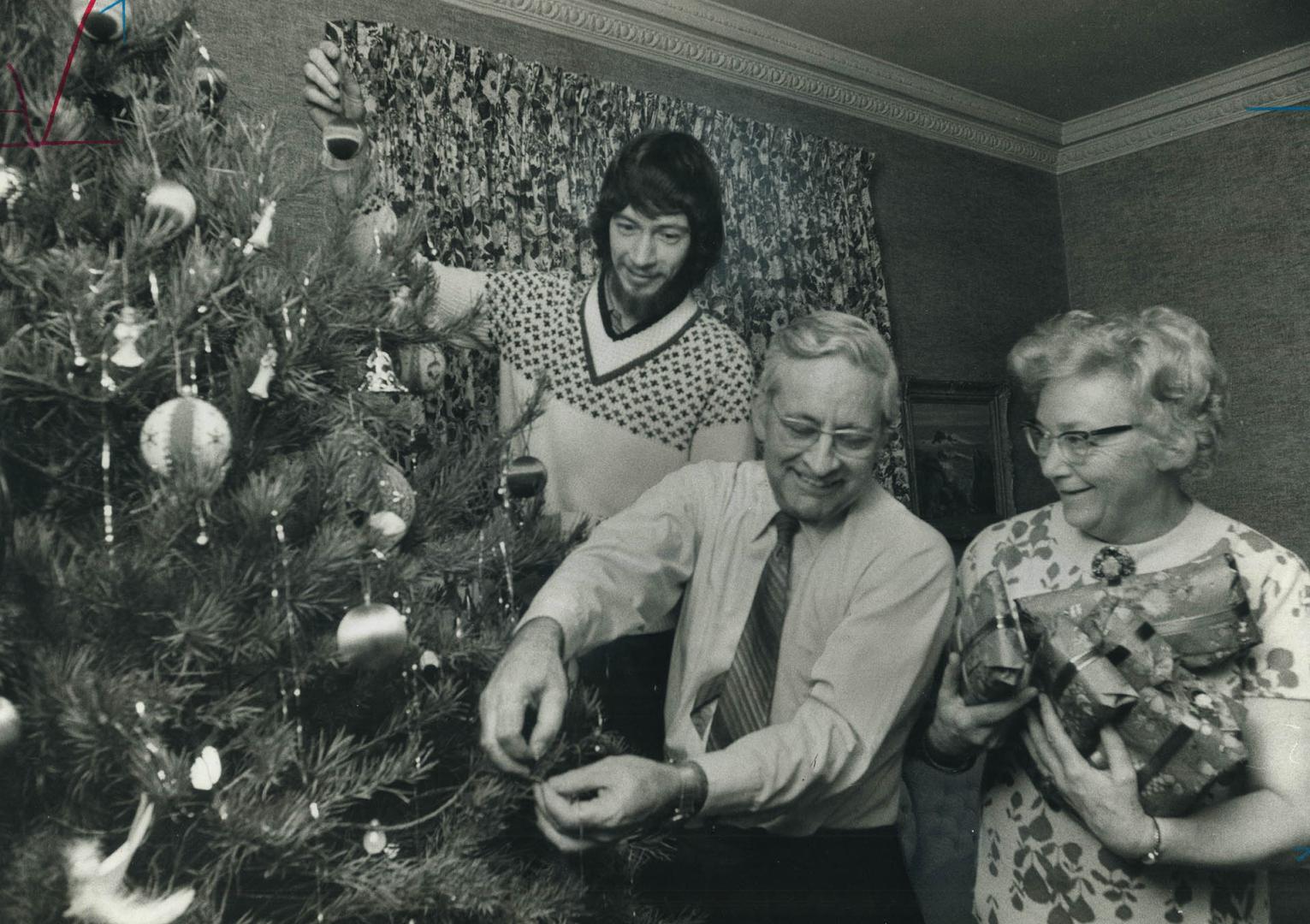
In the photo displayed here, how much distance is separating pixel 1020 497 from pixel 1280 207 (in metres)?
0.60

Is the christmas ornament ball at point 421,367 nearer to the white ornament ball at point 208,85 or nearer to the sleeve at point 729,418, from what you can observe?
the white ornament ball at point 208,85

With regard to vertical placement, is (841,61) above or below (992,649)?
above

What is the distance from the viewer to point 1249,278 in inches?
61.7

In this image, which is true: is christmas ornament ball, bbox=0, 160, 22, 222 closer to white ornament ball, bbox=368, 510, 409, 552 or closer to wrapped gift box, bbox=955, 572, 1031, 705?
white ornament ball, bbox=368, 510, 409, 552

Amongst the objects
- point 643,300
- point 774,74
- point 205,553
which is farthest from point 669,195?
point 205,553

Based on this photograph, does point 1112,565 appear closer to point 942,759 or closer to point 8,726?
point 942,759

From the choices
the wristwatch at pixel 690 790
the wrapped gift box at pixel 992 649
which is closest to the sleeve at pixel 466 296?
the wristwatch at pixel 690 790

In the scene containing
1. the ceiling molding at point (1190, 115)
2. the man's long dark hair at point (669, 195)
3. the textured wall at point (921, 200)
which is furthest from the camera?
the ceiling molding at point (1190, 115)

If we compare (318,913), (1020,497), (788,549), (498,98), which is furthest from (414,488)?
(1020,497)

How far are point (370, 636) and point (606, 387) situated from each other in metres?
0.62

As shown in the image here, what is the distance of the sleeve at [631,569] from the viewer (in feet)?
3.42

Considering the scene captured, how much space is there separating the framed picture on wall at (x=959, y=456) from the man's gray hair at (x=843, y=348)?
71 centimetres

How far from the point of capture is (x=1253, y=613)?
1039mm

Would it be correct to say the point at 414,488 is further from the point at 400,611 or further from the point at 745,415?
the point at 745,415
